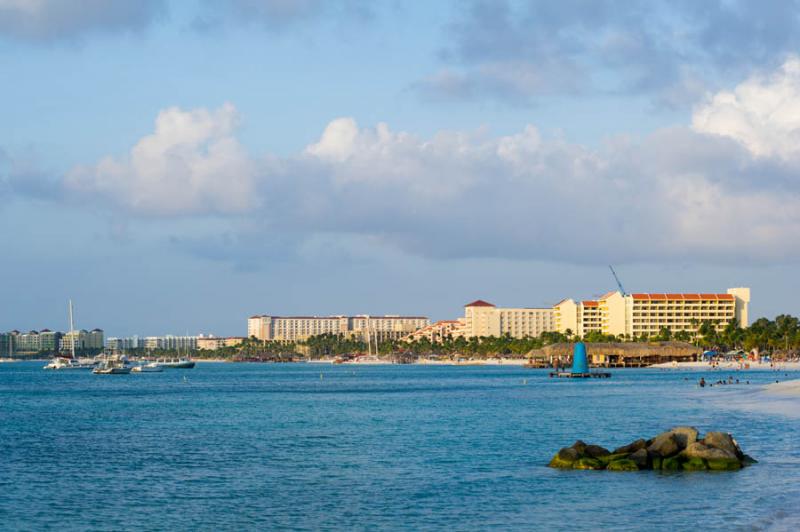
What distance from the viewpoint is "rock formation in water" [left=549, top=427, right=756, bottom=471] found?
43.1m

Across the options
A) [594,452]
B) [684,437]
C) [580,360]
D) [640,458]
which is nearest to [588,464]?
[594,452]

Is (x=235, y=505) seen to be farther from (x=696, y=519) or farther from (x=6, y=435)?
(x=6, y=435)

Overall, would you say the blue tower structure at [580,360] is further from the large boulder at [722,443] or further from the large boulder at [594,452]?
the large boulder at [594,452]

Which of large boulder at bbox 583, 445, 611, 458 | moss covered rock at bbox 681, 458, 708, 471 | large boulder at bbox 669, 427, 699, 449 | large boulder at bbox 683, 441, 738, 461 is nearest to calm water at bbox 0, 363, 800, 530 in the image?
moss covered rock at bbox 681, 458, 708, 471

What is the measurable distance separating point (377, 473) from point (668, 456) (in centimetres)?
1230

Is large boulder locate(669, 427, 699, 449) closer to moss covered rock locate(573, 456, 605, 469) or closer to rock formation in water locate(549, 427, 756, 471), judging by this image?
rock formation in water locate(549, 427, 756, 471)

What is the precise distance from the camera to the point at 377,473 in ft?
147

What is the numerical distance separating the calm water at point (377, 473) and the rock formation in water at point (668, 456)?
98 centimetres

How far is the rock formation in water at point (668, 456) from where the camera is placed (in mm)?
43125

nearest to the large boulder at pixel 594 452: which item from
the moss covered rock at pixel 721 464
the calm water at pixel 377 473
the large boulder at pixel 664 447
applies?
the calm water at pixel 377 473

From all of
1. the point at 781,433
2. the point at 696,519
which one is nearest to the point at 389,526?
the point at 696,519

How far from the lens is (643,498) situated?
36781 mm

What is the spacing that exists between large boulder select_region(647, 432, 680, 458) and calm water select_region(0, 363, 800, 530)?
219 cm

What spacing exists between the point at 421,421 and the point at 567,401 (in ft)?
86.1
